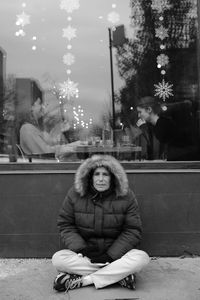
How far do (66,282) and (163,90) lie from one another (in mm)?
2582

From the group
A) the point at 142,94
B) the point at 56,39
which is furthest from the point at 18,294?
the point at 56,39

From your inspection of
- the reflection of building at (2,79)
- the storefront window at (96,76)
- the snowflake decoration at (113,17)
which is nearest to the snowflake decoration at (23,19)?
the storefront window at (96,76)

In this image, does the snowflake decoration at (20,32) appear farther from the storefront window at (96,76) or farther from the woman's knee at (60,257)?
the woman's knee at (60,257)

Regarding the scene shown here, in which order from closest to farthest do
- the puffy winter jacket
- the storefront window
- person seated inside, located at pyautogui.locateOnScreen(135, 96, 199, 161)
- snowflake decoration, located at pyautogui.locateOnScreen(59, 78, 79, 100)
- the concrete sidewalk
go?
the concrete sidewalk
the puffy winter jacket
person seated inside, located at pyautogui.locateOnScreen(135, 96, 199, 161)
the storefront window
snowflake decoration, located at pyautogui.locateOnScreen(59, 78, 79, 100)

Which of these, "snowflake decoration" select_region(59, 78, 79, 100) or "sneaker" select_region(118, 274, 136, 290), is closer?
"sneaker" select_region(118, 274, 136, 290)

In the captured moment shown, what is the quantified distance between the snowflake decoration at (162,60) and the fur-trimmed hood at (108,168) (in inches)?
67.8

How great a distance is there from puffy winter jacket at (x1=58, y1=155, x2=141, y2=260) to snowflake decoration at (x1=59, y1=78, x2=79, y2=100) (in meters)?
1.47

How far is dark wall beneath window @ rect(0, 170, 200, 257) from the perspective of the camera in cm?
482

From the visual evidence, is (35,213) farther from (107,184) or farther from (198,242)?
(198,242)

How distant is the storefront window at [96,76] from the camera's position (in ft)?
17.2

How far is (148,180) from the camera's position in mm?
4824

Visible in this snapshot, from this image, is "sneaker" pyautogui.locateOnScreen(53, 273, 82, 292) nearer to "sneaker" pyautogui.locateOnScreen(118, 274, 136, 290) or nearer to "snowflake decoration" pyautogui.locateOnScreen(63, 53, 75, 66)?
"sneaker" pyautogui.locateOnScreen(118, 274, 136, 290)

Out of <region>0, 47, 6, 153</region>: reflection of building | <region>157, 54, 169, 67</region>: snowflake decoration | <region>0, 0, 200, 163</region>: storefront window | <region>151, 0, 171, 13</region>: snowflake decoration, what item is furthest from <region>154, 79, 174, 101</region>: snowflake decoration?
<region>0, 47, 6, 153</region>: reflection of building

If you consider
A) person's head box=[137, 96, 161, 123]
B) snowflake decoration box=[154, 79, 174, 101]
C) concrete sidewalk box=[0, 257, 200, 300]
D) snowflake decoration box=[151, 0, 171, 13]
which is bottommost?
concrete sidewalk box=[0, 257, 200, 300]
